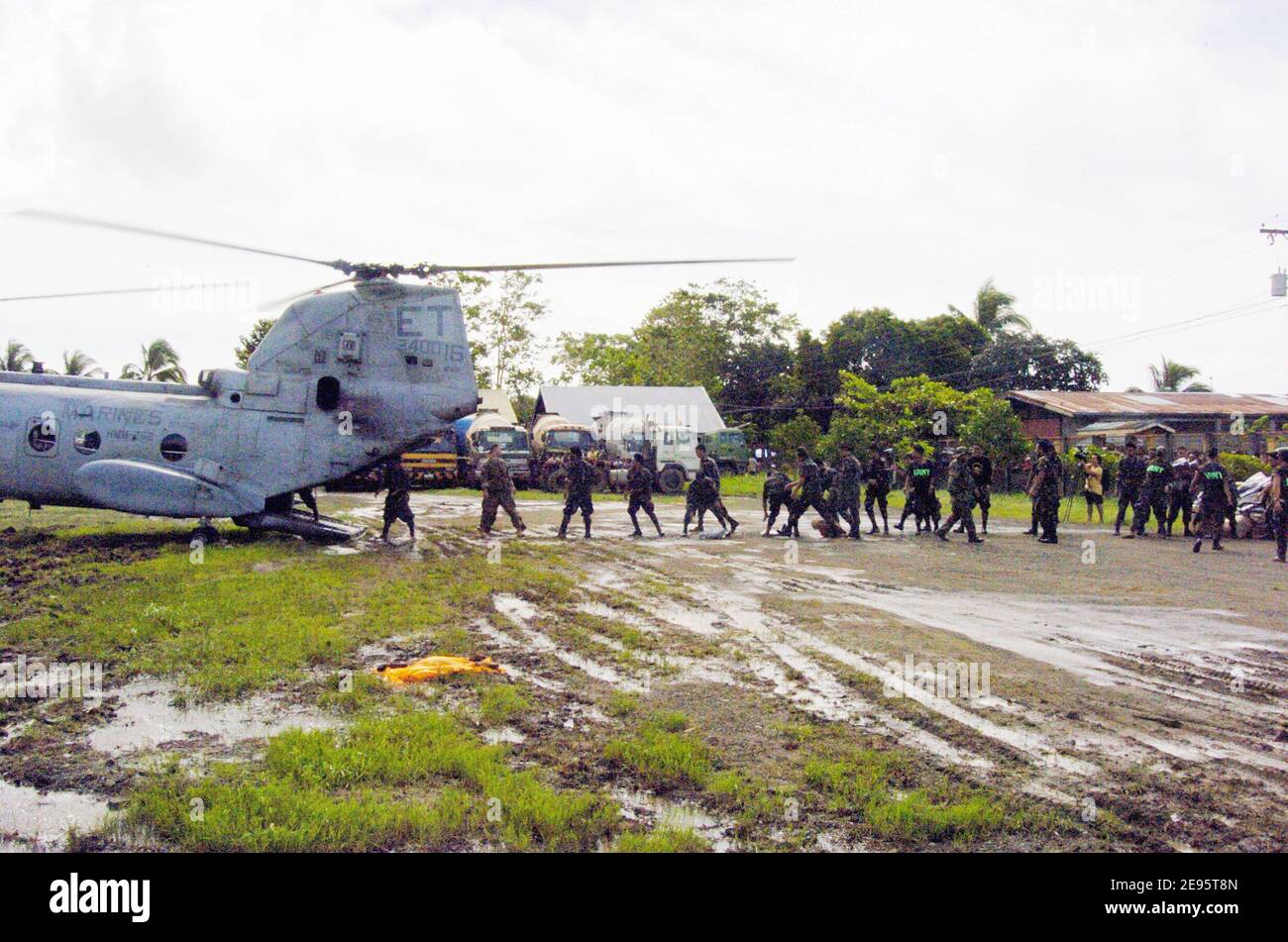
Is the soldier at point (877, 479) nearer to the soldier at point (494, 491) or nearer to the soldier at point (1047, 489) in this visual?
the soldier at point (1047, 489)

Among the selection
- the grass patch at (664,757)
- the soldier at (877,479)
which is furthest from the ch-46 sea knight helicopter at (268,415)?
the grass patch at (664,757)

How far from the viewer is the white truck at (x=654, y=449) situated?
3388 centimetres

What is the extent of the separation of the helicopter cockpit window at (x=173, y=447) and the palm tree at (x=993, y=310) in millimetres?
46550

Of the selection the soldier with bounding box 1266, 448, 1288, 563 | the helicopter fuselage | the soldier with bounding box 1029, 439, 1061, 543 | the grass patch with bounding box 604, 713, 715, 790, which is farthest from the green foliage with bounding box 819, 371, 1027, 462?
the grass patch with bounding box 604, 713, 715, 790

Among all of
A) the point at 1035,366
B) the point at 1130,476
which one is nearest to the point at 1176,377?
the point at 1035,366

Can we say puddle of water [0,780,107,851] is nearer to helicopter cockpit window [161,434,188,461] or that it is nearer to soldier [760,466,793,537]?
helicopter cockpit window [161,434,188,461]

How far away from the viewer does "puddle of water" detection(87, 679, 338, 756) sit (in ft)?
17.3

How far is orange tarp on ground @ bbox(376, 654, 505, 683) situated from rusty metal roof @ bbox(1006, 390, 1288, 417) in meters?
35.0

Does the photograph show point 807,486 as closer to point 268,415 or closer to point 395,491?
point 395,491

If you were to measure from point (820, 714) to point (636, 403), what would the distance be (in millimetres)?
36708

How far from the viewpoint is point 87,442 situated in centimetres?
1405

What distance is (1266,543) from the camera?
17.8 meters
